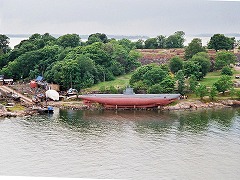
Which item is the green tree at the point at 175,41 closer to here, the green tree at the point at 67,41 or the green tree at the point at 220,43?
the green tree at the point at 220,43

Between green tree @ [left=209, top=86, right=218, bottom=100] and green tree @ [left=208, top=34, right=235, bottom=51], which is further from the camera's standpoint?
green tree @ [left=208, top=34, right=235, bottom=51]

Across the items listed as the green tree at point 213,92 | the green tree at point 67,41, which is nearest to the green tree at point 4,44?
the green tree at point 67,41

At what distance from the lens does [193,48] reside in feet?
52.3

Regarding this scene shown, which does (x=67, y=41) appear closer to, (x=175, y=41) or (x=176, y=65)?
(x=175, y=41)

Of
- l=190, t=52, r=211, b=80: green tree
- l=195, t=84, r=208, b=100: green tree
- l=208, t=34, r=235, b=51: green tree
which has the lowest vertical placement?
l=195, t=84, r=208, b=100: green tree

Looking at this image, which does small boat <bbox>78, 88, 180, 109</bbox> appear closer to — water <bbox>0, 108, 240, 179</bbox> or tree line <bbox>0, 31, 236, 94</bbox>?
tree line <bbox>0, 31, 236, 94</bbox>

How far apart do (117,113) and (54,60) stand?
407 cm

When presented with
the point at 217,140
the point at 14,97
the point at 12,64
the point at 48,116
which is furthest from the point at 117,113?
the point at 12,64

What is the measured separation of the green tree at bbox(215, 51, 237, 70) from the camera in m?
14.6

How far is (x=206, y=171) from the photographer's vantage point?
7.59 m

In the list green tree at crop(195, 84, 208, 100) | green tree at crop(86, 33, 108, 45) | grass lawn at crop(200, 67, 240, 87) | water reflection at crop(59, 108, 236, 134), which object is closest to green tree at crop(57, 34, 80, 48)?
green tree at crop(86, 33, 108, 45)

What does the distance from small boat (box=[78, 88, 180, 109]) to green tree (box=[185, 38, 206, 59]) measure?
3.26 meters

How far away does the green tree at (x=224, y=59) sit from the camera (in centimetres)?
1463

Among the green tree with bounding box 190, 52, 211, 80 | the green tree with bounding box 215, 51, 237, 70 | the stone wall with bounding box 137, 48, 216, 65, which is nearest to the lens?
the green tree with bounding box 190, 52, 211, 80
